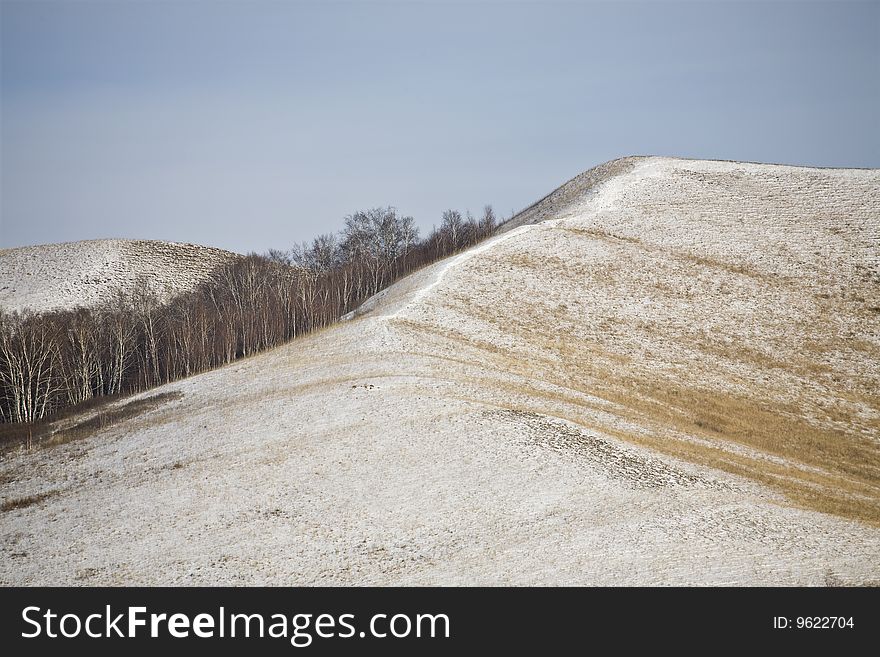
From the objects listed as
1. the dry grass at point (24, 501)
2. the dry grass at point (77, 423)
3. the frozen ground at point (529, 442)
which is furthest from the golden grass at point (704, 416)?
the dry grass at point (24, 501)

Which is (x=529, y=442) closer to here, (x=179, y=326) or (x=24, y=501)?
(x=24, y=501)

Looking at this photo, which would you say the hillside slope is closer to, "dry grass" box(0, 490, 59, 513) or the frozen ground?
the frozen ground

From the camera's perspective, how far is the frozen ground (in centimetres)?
2233

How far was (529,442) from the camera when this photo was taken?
29.5 m

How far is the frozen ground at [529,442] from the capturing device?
879 inches

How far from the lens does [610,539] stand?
2262 cm

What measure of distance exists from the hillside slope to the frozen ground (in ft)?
113

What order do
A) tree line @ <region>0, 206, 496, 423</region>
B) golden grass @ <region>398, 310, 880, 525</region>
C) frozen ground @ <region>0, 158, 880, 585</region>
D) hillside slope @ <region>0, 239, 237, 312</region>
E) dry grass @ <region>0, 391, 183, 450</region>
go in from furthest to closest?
hillside slope @ <region>0, 239, 237, 312</region> < tree line @ <region>0, 206, 496, 423</region> < dry grass @ <region>0, 391, 183, 450</region> < golden grass @ <region>398, 310, 880, 525</region> < frozen ground @ <region>0, 158, 880, 585</region>

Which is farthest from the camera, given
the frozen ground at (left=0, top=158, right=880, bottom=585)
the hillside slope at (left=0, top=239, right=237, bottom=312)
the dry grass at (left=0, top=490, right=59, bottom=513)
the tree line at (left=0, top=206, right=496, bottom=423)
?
the hillside slope at (left=0, top=239, right=237, bottom=312)

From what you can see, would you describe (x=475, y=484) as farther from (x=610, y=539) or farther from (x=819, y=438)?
(x=819, y=438)

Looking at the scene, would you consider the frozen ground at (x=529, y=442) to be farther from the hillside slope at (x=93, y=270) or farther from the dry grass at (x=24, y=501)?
the hillside slope at (x=93, y=270)

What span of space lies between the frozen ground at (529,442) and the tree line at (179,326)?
33.4 ft

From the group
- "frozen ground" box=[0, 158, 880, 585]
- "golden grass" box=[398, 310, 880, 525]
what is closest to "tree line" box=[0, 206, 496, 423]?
"frozen ground" box=[0, 158, 880, 585]
